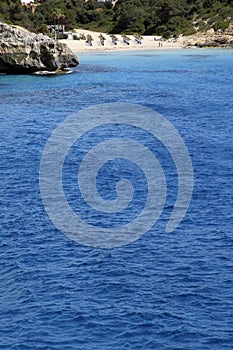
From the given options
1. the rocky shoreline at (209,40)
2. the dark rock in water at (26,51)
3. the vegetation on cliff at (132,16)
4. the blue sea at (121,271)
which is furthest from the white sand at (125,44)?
the blue sea at (121,271)

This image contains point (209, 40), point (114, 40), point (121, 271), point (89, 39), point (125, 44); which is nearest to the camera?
point (121, 271)

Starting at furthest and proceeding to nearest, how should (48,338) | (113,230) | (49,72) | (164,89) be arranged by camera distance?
(49,72) < (164,89) < (113,230) < (48,338)

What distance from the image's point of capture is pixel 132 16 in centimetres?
16188

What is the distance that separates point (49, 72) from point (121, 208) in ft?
204

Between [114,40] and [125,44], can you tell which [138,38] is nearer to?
[125,44]

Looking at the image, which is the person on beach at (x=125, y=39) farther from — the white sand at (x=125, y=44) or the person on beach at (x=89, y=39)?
the person on beach at (x=89, y=39)

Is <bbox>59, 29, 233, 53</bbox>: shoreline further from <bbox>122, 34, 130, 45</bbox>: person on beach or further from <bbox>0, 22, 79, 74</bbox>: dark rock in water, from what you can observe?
<bbox>0, 22, 79, 74</bbox>: dark rock in water

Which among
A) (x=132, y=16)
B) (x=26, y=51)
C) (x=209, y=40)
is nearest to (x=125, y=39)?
(x=132, y=16)

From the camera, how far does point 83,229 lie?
29.0 metres

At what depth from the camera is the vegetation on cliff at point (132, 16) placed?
15125cm

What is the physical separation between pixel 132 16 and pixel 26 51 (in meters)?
80.4

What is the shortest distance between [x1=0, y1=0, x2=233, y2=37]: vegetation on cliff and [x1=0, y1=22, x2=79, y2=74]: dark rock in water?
2174 inches

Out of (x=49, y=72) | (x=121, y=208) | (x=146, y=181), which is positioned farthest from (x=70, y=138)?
(x=49, y=72)

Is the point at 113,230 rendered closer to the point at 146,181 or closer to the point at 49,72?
the point at 146,181
